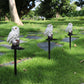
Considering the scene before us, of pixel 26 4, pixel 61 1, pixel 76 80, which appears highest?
pixel 61 1

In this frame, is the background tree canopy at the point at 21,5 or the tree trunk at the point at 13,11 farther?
the background tree canopy at the point at 21,5

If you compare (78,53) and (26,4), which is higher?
(26,4)

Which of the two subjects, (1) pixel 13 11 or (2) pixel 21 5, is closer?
(1) pixel 13 11

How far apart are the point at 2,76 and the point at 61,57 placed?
2.01 metres

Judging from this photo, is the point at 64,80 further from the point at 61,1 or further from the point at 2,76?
the point at 61,1

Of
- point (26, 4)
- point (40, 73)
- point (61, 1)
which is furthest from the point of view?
point (61, 1)

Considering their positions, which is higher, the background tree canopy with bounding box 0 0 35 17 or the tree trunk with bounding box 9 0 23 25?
the background tree canopy with bounding box 0 0 35 17

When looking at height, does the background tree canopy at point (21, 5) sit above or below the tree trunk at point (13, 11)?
above

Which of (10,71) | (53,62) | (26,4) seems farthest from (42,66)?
(26,4)

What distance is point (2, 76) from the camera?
10.9ft

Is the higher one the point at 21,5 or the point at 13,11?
the point at 21,5

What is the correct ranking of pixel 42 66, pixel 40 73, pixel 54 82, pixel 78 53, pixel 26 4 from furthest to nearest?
1. pixel 26 4
2. pixel 78 53
3. pixel 42 66
4. pixel 40 73
5. pixel 54 82

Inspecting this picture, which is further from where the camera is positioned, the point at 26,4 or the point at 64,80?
the point at 26,4

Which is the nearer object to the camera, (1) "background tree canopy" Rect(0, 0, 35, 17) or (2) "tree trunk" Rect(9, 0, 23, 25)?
(2) "tree trunk" Rect(9, 0, 23, 25)
